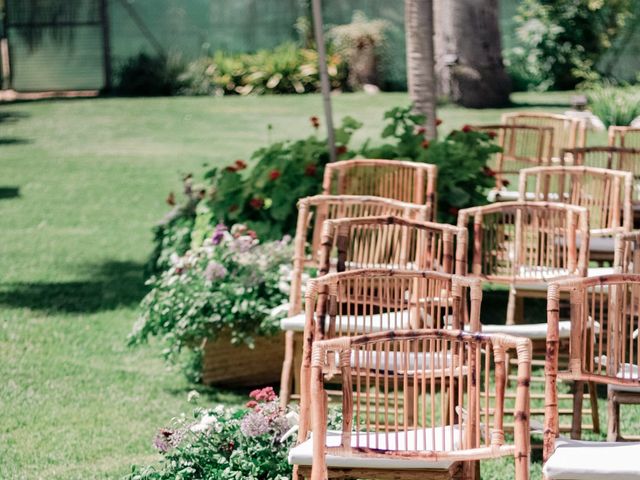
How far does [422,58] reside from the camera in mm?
8367

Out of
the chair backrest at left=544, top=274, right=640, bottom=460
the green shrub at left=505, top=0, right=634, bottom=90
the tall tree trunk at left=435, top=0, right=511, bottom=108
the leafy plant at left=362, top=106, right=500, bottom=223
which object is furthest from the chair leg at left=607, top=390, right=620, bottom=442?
the green shrub at left=505, top=0, right=634, bottom=90

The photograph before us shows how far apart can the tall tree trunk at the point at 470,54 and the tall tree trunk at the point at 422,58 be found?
995 cm

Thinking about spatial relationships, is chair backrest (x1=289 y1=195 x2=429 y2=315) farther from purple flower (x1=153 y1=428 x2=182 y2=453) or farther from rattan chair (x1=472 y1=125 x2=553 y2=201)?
rattan chair (x1=472 y1=125 x2=553 y2=201)

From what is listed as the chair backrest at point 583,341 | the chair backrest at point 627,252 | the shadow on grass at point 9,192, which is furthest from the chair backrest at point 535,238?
the shadow on grass at point 9,192

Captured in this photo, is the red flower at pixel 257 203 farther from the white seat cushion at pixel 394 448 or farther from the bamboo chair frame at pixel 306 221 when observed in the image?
the white seat cushion at pixel 394 448

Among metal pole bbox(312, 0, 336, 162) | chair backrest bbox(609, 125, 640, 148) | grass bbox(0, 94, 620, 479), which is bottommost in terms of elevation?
grass bbox(0, 94, 620, 479)

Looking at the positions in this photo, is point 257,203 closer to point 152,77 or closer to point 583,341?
point 583,341

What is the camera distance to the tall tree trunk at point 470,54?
720 inches

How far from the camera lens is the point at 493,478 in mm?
4809

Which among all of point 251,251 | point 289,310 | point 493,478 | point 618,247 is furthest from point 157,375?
point 618,247

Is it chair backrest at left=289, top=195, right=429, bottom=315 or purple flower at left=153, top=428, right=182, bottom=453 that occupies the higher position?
chair backrest at left=289, top=195, right=429, bottom=315

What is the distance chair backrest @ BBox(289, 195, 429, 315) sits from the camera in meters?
5.53

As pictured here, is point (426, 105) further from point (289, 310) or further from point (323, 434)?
point (323, 434)

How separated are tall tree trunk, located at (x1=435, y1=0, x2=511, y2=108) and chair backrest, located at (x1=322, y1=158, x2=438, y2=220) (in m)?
11.7
